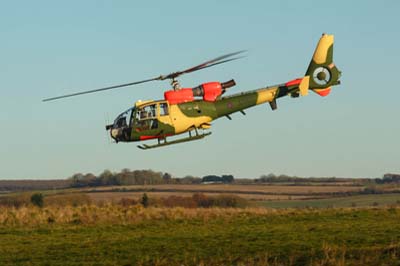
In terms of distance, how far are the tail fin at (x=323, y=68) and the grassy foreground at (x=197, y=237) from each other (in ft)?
21.4

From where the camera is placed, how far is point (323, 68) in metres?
45.2

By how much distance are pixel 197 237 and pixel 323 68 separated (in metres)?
16.1

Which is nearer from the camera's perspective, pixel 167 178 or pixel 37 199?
pixel 37 199

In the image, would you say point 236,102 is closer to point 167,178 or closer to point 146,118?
point 146,118

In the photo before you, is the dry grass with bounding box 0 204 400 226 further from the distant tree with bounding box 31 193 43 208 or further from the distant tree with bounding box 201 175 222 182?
the distant tree with bounding box 201 175 222 182

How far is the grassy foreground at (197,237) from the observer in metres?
26.2

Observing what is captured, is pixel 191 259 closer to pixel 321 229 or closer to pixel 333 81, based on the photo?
pixel 321 229

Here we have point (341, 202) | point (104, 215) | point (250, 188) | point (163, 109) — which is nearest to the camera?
point (163, 109)

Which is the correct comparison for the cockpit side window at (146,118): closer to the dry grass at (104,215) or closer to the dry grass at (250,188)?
the dry grass at (104,215)

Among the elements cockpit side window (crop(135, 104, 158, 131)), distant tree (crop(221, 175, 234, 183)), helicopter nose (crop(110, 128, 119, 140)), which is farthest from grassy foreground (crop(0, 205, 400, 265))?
distant tree (crop(221, 175, 234, 183))

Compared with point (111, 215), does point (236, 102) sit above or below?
above

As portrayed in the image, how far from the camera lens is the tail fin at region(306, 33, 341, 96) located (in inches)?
1747

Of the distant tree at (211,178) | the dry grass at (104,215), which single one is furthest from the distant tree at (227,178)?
the dry grass at (104,215)

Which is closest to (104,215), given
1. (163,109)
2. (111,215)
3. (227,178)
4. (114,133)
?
A: (111,215)
